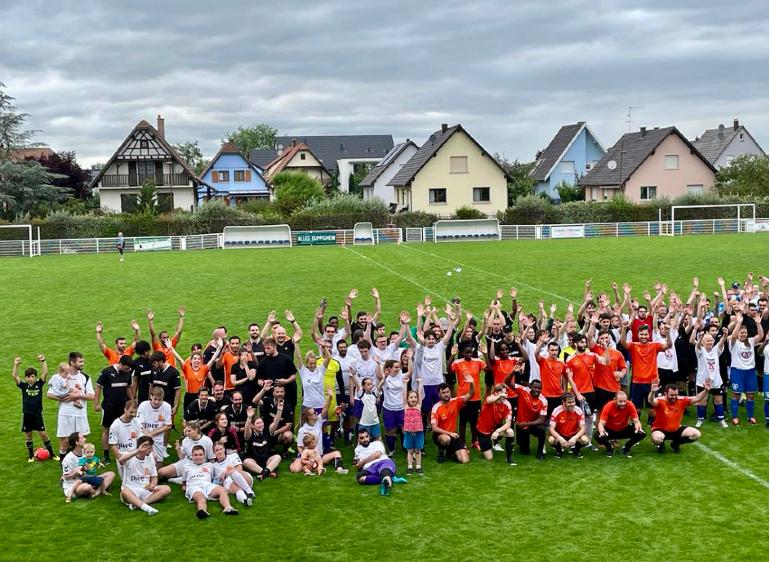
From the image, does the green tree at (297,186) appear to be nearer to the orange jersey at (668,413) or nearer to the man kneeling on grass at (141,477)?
the orange jersey at (668,413)

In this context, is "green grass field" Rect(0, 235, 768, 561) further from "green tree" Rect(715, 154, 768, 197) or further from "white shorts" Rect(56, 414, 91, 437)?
"green tree" Rect(715, 154, 768, 197)

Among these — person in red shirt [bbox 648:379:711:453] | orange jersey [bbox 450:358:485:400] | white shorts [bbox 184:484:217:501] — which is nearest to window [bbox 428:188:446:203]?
orange jersey [bbox 450:358:485:400]

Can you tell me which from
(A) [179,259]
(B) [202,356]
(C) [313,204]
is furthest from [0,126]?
(B) [202,356]

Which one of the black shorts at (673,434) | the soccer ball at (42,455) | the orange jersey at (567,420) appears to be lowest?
the soccer ball at (42,455)

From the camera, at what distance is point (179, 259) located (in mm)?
43031

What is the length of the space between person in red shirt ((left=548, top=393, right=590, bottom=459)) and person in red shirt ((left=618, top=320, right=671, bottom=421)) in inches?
71.8

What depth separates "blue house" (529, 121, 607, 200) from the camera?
7994 centimetres

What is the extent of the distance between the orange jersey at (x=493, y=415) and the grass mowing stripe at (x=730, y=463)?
2.71 m

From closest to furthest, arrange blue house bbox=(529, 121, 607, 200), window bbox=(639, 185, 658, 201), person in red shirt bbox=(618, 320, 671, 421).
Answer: person in red shirt bbox=(618, 320, 671, 421), window bbox=(639, 185, 658, 201), blue house bbox=(529, 121, 607, 200)

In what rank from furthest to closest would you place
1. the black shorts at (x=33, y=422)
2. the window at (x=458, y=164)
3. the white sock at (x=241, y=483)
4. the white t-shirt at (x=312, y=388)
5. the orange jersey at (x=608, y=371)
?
the window at (x=458, y=164)
the orange jersey at (x=608, y=371)
the black shorts at (x=33, y=422)
the white t-shirt at (x=312, y=388)
the white sock at (x=241, y=483)

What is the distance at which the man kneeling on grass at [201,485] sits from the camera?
10.6 metres

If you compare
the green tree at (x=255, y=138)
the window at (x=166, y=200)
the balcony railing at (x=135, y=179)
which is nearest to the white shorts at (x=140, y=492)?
the window at (x=166, y=200)

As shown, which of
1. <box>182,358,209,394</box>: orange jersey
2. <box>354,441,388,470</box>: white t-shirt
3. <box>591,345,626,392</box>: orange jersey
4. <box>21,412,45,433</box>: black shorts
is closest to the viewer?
<box>354,441,388,470</box>: white t-shirt

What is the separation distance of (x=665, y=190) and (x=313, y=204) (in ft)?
89.9
